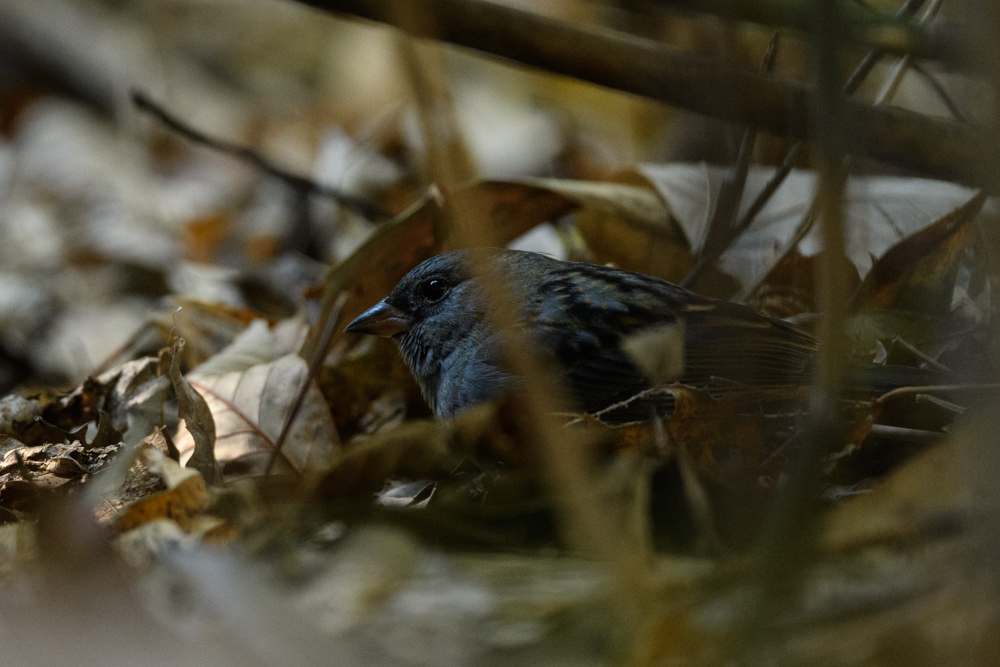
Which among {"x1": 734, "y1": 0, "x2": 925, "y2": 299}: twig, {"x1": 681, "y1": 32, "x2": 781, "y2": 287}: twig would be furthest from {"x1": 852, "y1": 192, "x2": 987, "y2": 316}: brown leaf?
{"x1": 681, "y1": 32, "x2": 781, "y2": 287}: twig

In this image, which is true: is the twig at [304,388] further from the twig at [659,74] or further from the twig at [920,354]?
the twig at [920,354]

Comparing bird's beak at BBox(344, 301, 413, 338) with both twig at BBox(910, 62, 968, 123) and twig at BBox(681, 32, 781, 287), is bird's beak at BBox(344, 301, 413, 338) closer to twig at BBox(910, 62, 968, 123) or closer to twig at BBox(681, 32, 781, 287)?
twig at BBox(681, 32, 781, 287)

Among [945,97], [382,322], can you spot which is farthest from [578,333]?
[945,97]

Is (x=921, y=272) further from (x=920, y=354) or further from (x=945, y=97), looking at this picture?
(x=945, y=97)

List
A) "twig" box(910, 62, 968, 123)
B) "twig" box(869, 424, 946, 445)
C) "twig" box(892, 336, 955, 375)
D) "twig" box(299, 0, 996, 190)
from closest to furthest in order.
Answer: "twig" box(869, 424, 946, 445), "twig" box(910, 62, 968, 123), "twig" box(892, 336, 955, 375), "twig" box(299, 0, 996, 190)

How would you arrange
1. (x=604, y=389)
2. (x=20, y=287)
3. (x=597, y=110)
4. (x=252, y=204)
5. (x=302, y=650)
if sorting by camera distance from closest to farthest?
(x=302, y=650) → (x=604, y=389) → (x=20, y=287) → (x=252, y=204) → (x=597, y=110)

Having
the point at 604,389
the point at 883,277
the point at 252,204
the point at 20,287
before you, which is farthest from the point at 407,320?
the point at 252,204

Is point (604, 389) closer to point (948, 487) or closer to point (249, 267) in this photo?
point (948, 487)
